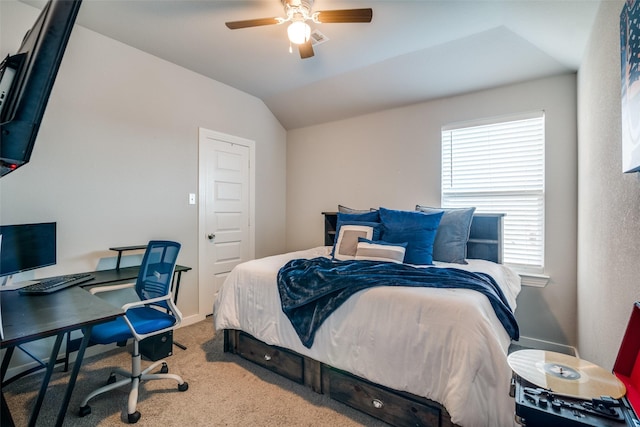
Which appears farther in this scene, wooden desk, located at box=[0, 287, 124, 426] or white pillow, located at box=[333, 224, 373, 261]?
white pillow, located at box=[333, 224, 373, 261]

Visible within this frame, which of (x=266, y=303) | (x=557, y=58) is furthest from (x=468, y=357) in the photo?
(x=557, y=58)

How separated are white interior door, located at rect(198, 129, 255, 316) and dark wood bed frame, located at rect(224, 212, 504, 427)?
118 centimetres

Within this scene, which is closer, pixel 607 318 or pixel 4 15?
pixel 607 318

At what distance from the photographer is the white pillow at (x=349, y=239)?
274cm

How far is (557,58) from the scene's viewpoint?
97.8 inches

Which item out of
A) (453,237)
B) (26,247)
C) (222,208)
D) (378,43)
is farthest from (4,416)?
(378,43)

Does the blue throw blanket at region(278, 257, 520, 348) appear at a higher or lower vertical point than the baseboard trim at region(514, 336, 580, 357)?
higher

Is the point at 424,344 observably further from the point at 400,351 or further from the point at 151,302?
the point at 151,302

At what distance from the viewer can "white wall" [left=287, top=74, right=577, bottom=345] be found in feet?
8.75

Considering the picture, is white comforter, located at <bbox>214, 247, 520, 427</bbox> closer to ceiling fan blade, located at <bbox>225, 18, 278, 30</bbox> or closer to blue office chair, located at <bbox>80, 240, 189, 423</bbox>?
blue office chair, located at <bbox>80, 240, 189, 423</bbox>

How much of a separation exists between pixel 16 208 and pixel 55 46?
2.17 metres

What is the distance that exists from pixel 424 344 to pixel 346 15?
6.70ft

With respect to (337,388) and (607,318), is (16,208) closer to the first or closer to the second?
(337,388)

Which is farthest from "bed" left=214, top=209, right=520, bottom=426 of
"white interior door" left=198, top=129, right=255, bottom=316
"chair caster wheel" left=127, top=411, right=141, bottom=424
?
"white interior door" left=198, top=129, right=255, bottom=316
